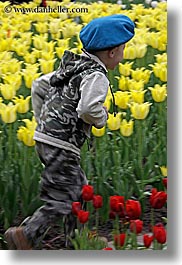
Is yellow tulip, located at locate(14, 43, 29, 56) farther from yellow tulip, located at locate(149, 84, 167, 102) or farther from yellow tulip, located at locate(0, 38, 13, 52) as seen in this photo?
yellow tulip, located at locate(149, 84, 167, 102)

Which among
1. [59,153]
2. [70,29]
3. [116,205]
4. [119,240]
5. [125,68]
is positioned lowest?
[119,240]

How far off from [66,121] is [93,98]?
0.36 feet

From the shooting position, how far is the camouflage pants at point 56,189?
83.6 inches

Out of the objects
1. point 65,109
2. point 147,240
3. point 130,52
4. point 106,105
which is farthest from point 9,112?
point 147,240

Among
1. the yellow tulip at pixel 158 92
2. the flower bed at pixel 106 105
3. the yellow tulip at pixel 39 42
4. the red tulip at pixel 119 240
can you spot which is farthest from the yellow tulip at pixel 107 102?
the red tulip at pixel 119 240

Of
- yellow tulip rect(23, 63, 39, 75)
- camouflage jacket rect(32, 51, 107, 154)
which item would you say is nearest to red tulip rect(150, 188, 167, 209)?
camouflage jacket rect(32, 51, 107, 154)

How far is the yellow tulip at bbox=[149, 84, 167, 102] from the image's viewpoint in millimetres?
2158

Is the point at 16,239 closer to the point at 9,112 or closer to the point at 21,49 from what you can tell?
the point at 9,112

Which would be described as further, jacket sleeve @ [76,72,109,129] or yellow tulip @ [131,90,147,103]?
yellow tulip @ [131,90,147,103]

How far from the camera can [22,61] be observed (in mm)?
2172

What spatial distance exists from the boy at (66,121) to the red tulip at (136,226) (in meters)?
0.15

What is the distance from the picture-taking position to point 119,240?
2.12 metres

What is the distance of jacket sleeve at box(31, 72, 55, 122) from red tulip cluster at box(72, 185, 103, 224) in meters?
0.23

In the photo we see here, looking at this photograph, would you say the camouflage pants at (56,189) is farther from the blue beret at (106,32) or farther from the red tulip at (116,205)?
the blue beret at (106,32)
